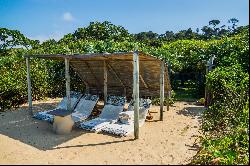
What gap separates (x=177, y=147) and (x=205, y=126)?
1070mm

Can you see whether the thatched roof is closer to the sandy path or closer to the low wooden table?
the sandy path

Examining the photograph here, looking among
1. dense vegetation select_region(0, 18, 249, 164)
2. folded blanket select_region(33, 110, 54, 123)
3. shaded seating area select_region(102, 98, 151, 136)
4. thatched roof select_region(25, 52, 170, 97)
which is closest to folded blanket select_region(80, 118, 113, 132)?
shaded seating area select_region(102, 98, 151, 136)

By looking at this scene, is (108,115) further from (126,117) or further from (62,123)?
(62,123)

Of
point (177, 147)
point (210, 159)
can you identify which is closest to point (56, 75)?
point (177, 147)

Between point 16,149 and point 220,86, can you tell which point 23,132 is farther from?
point 220,86

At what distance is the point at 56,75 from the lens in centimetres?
1678

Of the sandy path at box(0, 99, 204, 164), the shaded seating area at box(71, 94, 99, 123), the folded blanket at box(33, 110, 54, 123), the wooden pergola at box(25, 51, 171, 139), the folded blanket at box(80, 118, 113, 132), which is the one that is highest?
the wooden pergola at box(25, 51, 171, 139)

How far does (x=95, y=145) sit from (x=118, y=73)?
5057 mm

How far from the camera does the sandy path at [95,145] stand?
23.2ft

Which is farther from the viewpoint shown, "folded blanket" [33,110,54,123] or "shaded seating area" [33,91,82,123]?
"shaded seating area" [33,91,82,123]

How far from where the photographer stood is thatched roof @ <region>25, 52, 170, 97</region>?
11422mm

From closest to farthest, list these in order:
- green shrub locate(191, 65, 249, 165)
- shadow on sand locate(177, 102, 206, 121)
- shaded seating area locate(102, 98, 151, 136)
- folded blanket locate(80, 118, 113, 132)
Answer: green shrub locate(191, 65, 249, 165), shaded seating area locate(102, 98, 151, 136), folded blanket locate(80, 118, 113, 132), shadow on sand locate(177, 102, 206, 121)

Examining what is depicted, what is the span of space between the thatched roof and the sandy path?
1933 millimetres

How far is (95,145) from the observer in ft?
26.6
